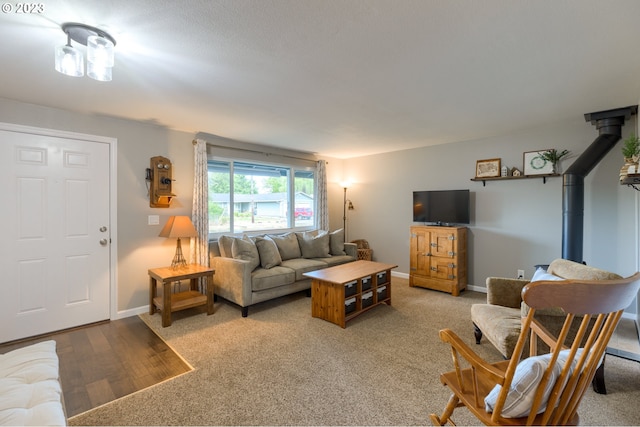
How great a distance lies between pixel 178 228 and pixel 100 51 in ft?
6.98

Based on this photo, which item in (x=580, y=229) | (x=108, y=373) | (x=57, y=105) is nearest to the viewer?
(x=108, y=373)

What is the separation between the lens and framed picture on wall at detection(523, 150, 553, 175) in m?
3.75

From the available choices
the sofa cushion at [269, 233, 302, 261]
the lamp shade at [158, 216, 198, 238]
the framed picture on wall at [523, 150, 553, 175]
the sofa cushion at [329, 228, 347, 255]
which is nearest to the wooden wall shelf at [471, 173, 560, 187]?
the framed picture on wall at [523, 150, 553, 175]

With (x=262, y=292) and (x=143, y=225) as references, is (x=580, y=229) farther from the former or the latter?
(x=143, y=225)

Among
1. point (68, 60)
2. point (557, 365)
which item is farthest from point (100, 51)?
point (557, 365)

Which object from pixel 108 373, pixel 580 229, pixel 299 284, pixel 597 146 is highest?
pixel 597 146

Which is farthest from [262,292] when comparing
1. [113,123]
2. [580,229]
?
[580,229]

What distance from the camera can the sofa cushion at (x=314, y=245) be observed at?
15.2 feet

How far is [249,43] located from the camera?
1793 mm

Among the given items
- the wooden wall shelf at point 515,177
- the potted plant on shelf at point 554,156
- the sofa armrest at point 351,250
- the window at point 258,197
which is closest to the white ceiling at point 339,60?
the potted plant on shelf at point 554,156

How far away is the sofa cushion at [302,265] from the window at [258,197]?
3.07 ft

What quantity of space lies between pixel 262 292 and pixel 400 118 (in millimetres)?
2631

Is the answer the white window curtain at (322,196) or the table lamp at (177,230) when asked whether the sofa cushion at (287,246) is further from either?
the table lamp at (177,230)

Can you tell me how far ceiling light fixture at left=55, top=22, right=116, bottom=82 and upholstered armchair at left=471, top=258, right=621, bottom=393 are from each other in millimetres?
2981
